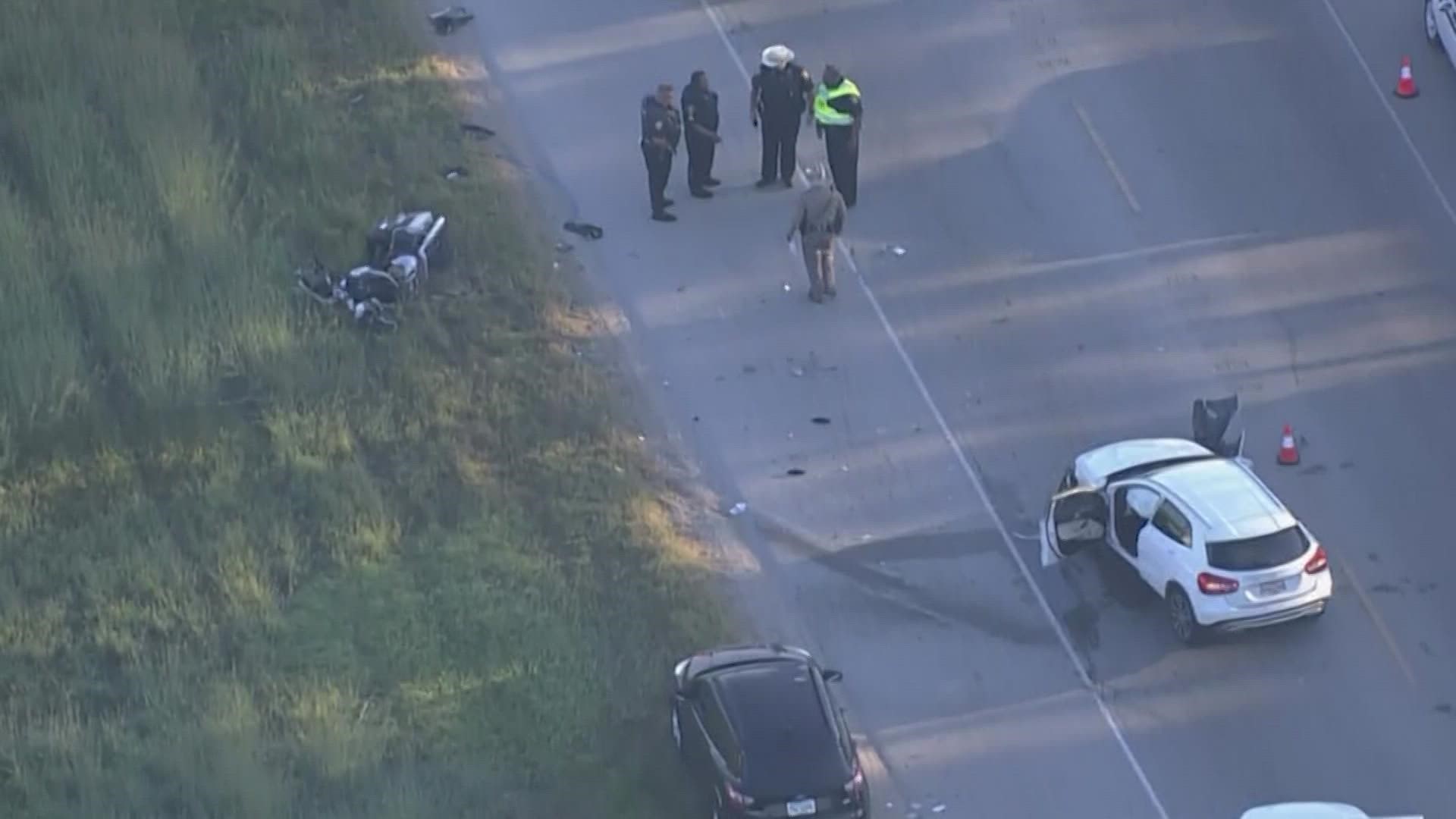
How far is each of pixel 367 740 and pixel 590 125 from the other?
10993 millimetres

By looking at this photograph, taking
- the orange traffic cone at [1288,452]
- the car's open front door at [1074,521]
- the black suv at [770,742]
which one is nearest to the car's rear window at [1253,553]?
the car's open front door at [1074,521]

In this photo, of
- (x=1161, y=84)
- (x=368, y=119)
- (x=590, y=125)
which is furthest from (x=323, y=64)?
(x=1161, y=84)

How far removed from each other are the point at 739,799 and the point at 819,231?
8.51 m

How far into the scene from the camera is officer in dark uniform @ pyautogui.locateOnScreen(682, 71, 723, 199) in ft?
98.4

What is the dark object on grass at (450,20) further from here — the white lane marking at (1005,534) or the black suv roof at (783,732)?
the black suv roof at (783,732)

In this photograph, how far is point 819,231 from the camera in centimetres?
2872

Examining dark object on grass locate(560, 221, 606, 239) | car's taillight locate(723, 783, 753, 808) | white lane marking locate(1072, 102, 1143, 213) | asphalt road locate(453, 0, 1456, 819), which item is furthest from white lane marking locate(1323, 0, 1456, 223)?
car's taillight locate(723, 783, 753, 808)

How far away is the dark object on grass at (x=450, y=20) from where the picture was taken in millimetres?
34438

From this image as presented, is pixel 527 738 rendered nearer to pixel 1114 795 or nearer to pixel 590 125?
pixel 1114 795

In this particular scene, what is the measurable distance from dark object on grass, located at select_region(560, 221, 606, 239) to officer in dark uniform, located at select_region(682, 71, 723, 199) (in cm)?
132

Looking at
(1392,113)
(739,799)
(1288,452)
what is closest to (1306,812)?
(739,799)

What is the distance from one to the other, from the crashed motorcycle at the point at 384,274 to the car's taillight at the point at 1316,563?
34.0ft

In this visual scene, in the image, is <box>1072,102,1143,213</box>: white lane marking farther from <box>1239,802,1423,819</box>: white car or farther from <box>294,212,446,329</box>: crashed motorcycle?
<box>1239,802,1423,819</box>: white car

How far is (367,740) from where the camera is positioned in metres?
23.9
